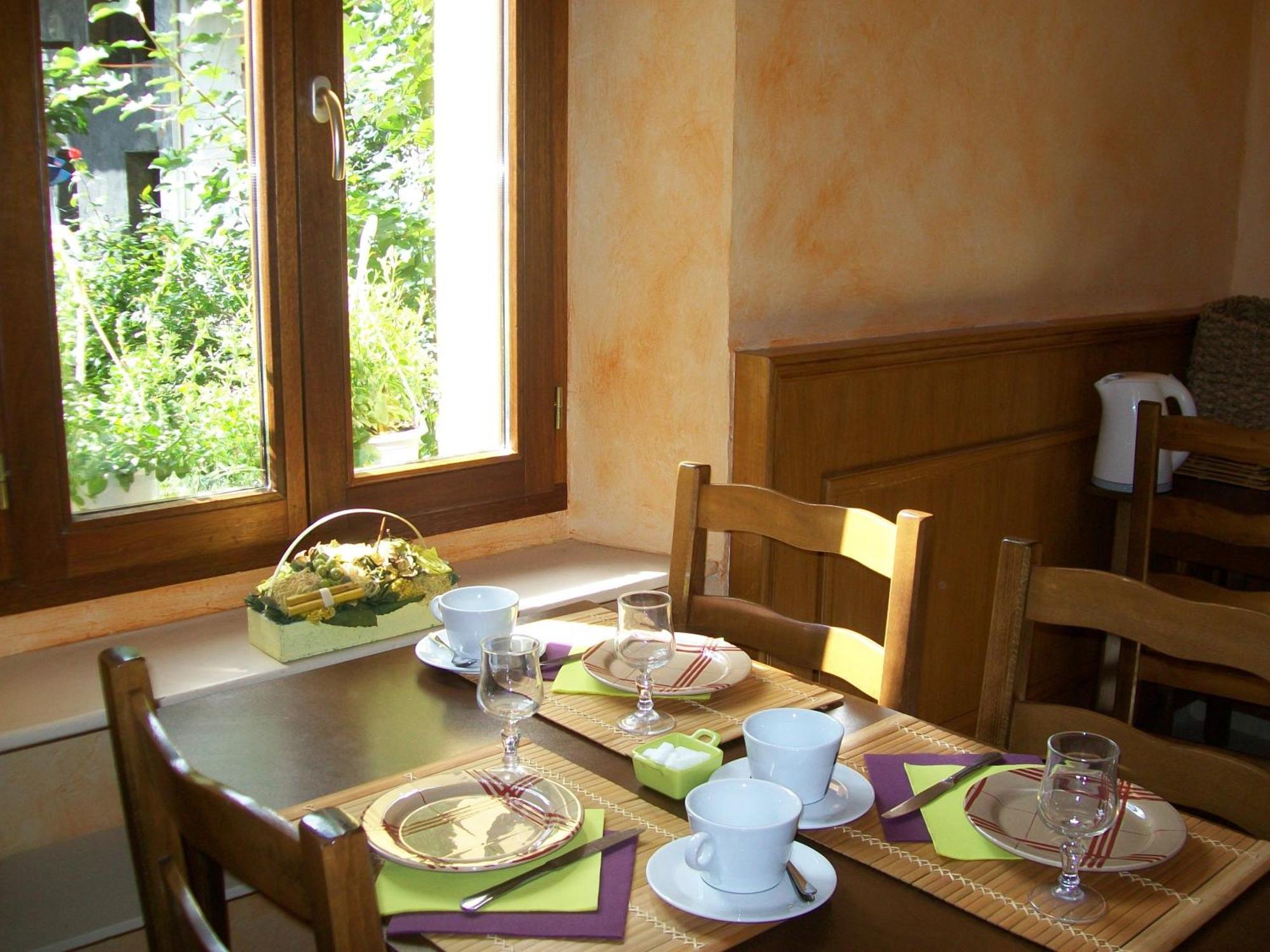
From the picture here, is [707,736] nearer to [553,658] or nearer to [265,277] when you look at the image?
[553,658]

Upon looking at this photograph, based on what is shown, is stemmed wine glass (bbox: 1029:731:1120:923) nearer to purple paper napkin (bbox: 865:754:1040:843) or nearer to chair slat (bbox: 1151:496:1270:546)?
purple paper napkin (bbox: 865:754:1040:843)

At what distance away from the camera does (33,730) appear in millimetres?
1443

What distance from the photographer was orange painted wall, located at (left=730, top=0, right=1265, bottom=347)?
2.11 meters

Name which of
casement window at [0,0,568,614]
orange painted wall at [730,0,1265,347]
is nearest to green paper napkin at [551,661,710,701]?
casement window at [0,0,568,614]

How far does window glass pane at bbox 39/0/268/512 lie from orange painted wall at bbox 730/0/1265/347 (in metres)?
0.81

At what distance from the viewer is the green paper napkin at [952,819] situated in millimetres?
1035

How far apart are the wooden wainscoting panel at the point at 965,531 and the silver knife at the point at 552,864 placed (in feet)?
4.05

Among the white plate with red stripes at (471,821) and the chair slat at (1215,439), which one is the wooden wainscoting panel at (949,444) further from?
the white plate with red stripes at (471,821)

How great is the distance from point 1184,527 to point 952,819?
1.28 meters

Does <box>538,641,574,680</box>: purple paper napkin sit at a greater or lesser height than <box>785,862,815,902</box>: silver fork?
greater

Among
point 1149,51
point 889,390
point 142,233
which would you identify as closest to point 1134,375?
point 889,390

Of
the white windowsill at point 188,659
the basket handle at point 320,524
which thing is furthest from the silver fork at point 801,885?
the basket handle at point 320,524

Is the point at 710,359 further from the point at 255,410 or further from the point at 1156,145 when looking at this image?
the point at 1156,145

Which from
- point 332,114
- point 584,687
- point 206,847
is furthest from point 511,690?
point 332,114
